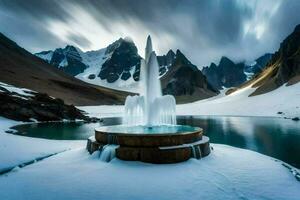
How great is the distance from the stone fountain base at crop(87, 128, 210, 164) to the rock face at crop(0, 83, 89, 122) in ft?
141

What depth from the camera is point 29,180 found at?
35.6ft

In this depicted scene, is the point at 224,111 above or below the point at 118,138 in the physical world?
above

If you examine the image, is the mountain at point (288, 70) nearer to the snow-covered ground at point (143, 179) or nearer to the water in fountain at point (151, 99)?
the water in fountain at point (151, 99)

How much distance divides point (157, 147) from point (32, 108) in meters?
49.8

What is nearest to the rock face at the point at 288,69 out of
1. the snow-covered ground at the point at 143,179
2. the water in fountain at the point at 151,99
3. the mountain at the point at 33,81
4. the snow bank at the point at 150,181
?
the water in fountain at the point at 151,99

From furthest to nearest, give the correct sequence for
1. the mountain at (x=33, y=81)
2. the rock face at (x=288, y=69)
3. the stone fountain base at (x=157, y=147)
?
the mountain at (x=33, y=81), the rock face at (x=288, y=69), the stone fountain base at (x=157, y=147)

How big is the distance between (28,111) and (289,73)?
107292mm

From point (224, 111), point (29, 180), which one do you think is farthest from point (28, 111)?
point (224, 111)

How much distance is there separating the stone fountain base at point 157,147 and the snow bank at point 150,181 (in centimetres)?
42

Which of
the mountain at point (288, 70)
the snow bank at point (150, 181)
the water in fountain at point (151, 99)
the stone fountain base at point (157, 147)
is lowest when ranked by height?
the snow bank at point (150, 181)

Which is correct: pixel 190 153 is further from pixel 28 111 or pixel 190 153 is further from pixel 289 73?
pixel 289 73

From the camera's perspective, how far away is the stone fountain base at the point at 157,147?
43.1ft

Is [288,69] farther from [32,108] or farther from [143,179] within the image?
[143,179]

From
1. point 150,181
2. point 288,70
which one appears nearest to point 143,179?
point 150,181
